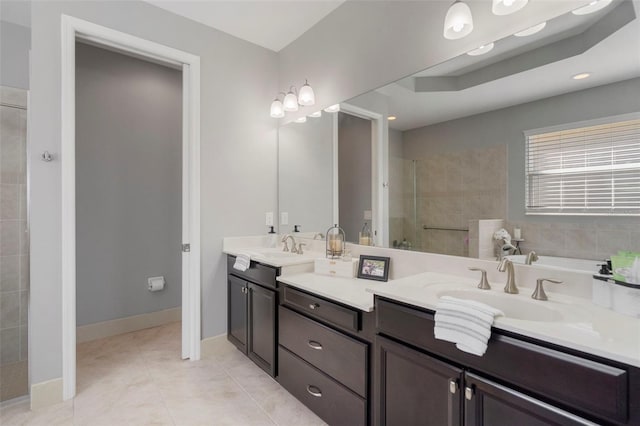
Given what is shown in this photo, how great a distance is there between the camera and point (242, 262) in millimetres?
2396

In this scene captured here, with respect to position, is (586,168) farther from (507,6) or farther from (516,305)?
(507,6)

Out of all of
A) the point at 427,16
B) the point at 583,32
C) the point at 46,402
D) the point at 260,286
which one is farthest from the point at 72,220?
the point at 583,32

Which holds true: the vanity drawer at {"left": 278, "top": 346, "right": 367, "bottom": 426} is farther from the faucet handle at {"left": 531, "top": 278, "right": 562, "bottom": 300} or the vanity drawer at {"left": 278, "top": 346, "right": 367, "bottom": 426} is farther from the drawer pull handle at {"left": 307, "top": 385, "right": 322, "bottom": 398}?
Answer: the faucet handle at {"left": 531, "top": 278, "right": 562, "bottom": 300}

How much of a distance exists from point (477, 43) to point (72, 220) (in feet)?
8.62

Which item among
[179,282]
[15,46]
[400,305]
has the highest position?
[15,46]

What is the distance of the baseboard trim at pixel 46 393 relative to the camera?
192 cm

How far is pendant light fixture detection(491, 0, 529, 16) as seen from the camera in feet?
4.58

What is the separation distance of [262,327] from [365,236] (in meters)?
0.96

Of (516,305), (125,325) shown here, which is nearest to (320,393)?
(516,305)

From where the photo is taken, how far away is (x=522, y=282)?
4.76ft

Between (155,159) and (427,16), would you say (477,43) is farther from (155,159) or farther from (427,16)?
(155,159)

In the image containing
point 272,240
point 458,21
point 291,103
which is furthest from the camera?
point 272,240

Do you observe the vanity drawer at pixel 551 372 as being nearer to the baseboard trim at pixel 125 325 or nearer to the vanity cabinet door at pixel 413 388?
the vanity cabinet door at pixel 413 388

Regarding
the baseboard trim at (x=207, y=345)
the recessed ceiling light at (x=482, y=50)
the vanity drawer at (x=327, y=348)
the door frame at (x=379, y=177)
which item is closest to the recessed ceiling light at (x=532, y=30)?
the recessed ceiling light at (x=482, y=50)
